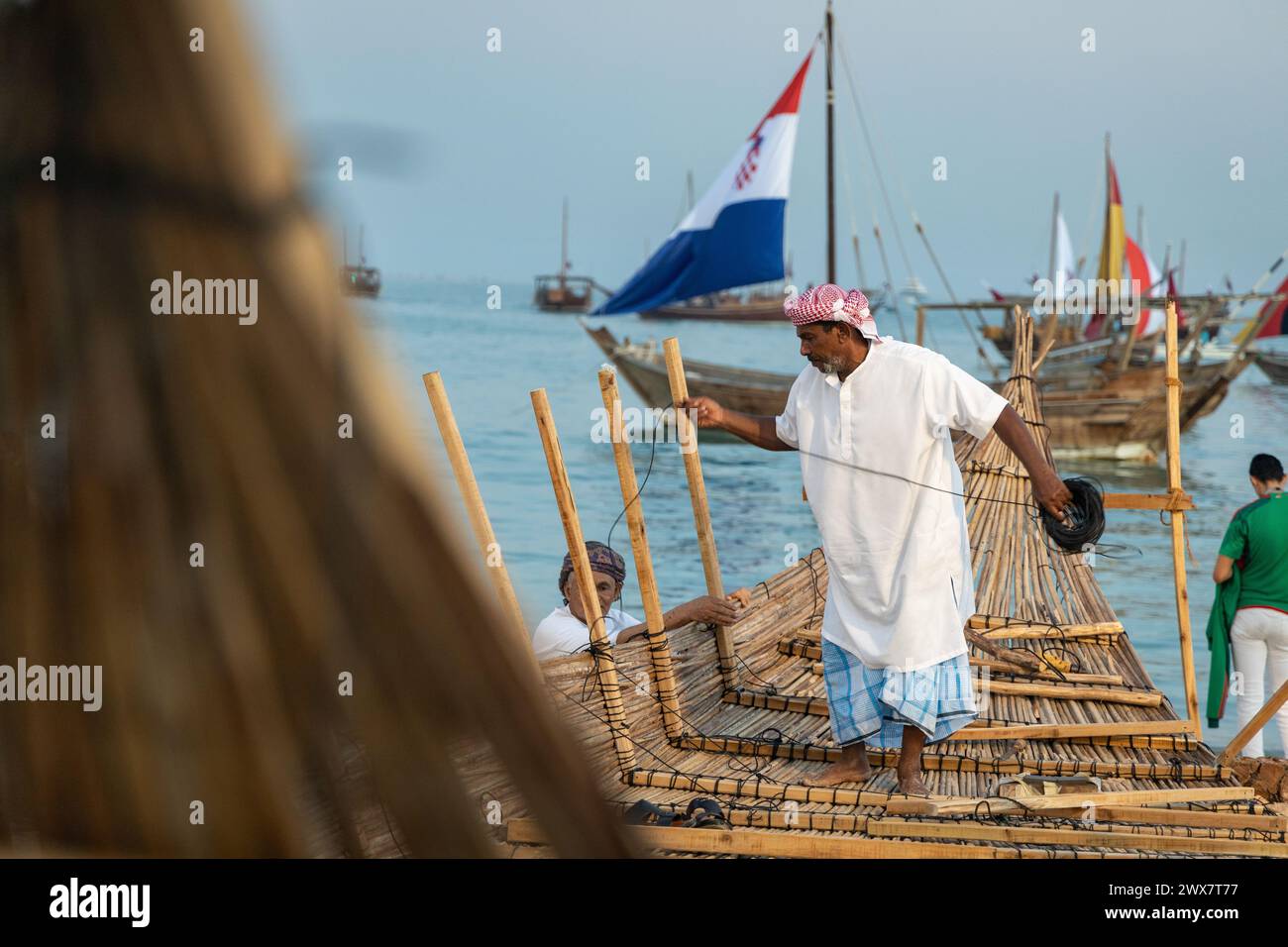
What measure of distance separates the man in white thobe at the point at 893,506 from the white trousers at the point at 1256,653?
3096mm

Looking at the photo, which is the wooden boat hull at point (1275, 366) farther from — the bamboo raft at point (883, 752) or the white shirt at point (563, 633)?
the white shirt at point (563, 633)

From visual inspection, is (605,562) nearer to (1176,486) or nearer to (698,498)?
(698,498)

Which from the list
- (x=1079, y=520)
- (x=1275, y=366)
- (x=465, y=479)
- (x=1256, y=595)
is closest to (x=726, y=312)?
(x=1275, y=366)

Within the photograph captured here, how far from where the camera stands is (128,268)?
0.45 meters

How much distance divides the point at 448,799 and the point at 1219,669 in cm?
683

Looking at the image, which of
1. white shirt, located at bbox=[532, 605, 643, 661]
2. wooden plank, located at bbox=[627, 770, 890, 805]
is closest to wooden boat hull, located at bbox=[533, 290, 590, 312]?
white shirt, located at bbox=[532, 605, 643, 661]

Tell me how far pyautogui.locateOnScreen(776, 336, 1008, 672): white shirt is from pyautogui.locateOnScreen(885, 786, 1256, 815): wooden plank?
41cm

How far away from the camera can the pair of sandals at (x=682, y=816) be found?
342 cm

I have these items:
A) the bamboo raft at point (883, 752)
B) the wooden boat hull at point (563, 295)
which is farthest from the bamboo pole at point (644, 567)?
the wooden boat hull at point (563, 295)

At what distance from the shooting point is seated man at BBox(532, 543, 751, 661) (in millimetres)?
4543

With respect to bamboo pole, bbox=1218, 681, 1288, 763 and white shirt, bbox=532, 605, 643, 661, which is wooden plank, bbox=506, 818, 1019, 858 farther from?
bamboo pole, bbox=1218, 681, 1288, 763

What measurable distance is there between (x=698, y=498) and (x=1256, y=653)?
3553 millimetres
